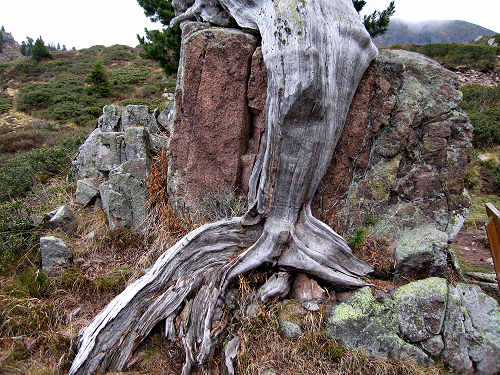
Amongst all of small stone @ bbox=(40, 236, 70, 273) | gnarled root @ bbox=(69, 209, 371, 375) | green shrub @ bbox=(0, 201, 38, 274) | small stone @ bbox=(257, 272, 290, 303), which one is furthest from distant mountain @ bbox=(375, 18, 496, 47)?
small stone @ bbox=(40, 236, 70, 273)

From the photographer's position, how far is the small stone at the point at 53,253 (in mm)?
3460

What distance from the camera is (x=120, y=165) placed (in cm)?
427

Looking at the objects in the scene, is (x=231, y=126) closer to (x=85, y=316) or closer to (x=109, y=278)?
(x=109, y=278)

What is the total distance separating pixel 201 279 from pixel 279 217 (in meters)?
1.02

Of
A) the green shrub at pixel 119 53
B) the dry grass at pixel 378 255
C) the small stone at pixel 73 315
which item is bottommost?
the small stone at pixel 73 315

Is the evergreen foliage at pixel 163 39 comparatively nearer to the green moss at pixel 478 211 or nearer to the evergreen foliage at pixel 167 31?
the evergreen foliage at pixel 167 31

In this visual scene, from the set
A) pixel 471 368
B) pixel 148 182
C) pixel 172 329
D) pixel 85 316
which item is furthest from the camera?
pixel 148 182

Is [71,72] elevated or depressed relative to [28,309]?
elevated

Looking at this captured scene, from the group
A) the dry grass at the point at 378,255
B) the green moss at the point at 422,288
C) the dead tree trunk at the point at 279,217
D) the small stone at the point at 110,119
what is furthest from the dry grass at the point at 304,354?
the small stone at the point at 110,119

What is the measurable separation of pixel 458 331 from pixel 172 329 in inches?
96.2

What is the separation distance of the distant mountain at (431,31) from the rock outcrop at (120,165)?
330 feet

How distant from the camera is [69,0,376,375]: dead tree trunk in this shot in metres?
2.76

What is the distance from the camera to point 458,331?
2389mm

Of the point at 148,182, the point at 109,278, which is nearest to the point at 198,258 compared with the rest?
the point at 109,278
